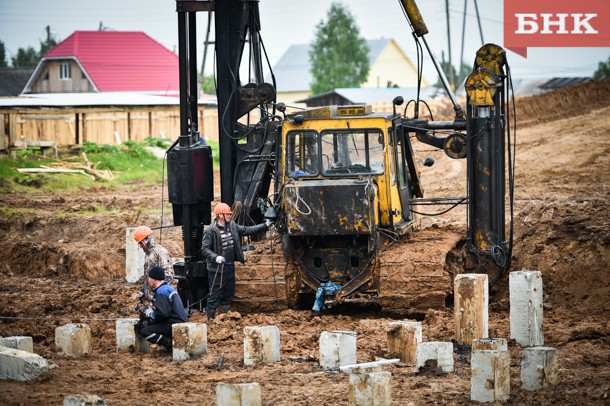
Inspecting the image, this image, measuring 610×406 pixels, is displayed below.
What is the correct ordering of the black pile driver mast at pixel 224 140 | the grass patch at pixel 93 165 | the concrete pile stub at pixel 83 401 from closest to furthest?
the concrete pile stub at pixel 83 401 < the black pile driver mast at pixel 224 140 < the grass patch at pixel 93 165

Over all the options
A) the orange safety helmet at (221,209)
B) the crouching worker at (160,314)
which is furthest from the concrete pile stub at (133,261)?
the crouching worker at (160,314)

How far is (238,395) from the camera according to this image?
9414mm

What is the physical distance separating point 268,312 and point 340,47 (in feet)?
240

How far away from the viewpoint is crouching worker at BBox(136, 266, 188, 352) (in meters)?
13.1

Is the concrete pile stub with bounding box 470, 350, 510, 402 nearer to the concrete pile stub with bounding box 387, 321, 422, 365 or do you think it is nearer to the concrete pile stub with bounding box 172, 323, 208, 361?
the concrete pile stub with bounding box 387, 321, 422, 365

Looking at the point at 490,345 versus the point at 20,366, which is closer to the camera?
the point at 490,345

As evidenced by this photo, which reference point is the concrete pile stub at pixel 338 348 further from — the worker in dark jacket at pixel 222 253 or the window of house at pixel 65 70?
the window of house at pixel 65 70

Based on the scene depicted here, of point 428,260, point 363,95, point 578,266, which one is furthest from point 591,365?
point 363,95

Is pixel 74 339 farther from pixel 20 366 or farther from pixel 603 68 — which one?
pixel 603 68

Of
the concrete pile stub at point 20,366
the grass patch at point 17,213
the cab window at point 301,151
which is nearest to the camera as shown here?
the concrete pile stub at point 20,366

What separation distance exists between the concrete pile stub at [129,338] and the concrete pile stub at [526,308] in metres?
4.37

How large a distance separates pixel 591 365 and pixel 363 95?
52378 mm

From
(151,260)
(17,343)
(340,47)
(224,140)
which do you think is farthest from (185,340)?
(340,47)

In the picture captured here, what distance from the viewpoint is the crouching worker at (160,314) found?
1306cm
